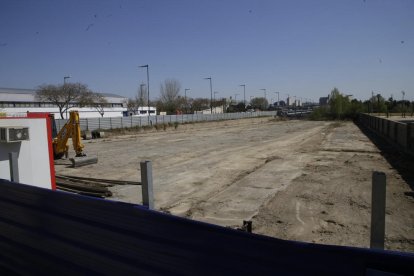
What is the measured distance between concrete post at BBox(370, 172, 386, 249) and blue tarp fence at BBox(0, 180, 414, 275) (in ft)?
2.44

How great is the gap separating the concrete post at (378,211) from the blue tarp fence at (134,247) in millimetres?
743

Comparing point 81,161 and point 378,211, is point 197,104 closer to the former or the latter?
point 81,161

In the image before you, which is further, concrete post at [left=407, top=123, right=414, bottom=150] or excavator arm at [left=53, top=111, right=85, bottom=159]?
excavator arm at [left=53, top=111, right=85, bottom=159]

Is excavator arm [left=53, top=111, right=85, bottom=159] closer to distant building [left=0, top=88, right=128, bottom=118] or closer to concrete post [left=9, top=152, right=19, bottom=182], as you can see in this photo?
concrete post [left=9, top=152, right=19, bottom=182]

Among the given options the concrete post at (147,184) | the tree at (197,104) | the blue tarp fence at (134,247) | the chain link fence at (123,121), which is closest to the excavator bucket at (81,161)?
the blue tarp fence at (134,247)

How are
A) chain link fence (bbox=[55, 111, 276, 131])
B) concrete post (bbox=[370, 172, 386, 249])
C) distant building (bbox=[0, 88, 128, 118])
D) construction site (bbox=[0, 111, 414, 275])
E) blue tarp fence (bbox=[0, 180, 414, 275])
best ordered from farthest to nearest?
1. distant building (bbox=[0, 88, 128, 118])
2. chain link fence (bbox=[55, 111, 276, 131])
3. concrete post (bbox=[370, 172, 386, 249])
4. construction site (bbox=[0, 111, 414, 275])
5. blue tarp fence (bbox=[0, 180, 414, 275])

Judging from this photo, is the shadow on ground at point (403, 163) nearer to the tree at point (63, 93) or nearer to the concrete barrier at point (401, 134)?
the concrete barrier at point (401, 134)

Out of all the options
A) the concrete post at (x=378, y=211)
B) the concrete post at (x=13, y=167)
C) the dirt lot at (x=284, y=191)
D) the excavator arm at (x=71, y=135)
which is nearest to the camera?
the concrete post at (x=378, y=211)

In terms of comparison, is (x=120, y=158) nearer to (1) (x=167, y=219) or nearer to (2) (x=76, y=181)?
(2) (x=76, y=181)

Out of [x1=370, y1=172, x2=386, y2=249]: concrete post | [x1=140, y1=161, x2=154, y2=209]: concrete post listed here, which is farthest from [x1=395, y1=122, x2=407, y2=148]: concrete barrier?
[x1=140, y1=161, x2=154, y2=209]: concrete post

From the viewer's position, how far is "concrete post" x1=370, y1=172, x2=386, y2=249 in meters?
2.59

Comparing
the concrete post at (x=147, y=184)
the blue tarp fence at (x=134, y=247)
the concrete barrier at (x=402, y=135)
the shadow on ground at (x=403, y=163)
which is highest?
the concrete post at (x=147, y=184)

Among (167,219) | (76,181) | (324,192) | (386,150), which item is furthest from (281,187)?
(386,150)

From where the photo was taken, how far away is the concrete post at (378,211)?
8.48 ft
